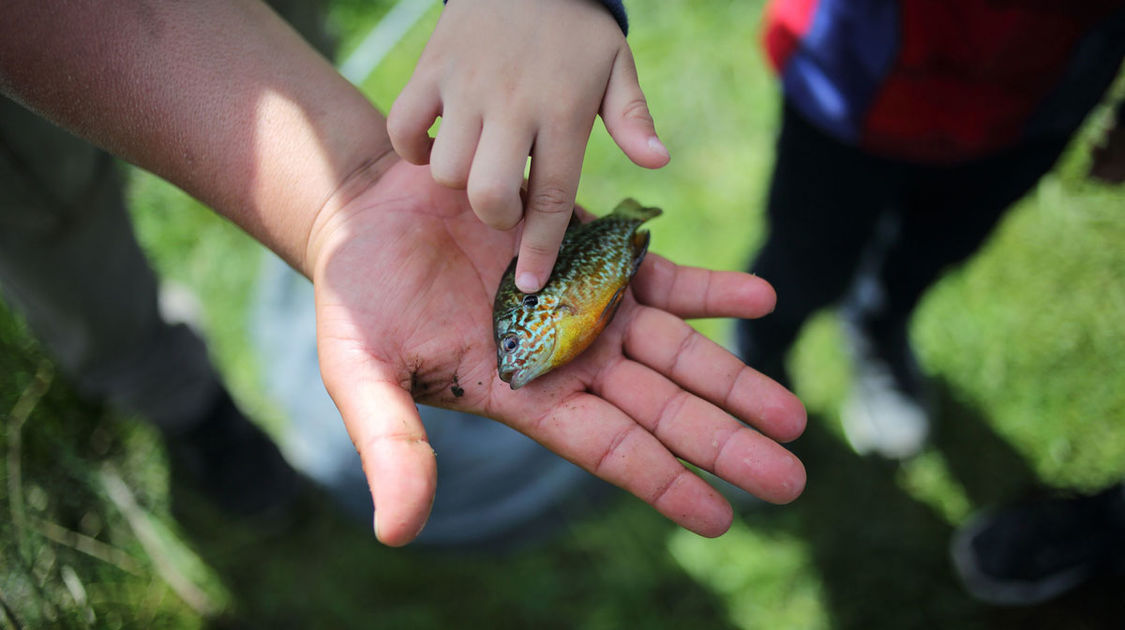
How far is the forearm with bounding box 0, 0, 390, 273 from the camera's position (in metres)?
2.05

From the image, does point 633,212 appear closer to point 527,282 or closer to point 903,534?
point 527,282

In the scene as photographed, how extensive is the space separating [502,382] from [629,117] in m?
0.79

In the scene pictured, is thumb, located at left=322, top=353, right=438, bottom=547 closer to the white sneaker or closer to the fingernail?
the fingernail

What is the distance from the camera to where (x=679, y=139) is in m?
4.60

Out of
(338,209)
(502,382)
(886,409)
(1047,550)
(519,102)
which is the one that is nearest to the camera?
(519,102)

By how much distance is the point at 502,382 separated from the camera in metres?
2.01

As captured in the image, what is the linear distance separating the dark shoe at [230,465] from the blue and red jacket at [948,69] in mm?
2856

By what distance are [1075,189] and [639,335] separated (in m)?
3.44

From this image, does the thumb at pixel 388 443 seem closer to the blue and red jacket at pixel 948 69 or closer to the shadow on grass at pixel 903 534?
the blue and red jacket at pixel 948 69

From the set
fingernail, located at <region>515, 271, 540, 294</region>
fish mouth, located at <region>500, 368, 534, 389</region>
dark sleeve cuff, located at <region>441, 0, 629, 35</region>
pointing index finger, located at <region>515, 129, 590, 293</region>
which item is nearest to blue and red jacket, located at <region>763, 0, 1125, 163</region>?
dark sleeve cuff, located at <region>441, 0, 629, 35</region>

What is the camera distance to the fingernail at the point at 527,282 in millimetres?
1958

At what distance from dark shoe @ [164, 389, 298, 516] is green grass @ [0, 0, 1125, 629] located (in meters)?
0.11

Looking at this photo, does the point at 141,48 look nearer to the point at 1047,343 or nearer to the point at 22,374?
the point at 22,374

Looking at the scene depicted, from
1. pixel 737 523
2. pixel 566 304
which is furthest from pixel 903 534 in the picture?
pixel 566 304
